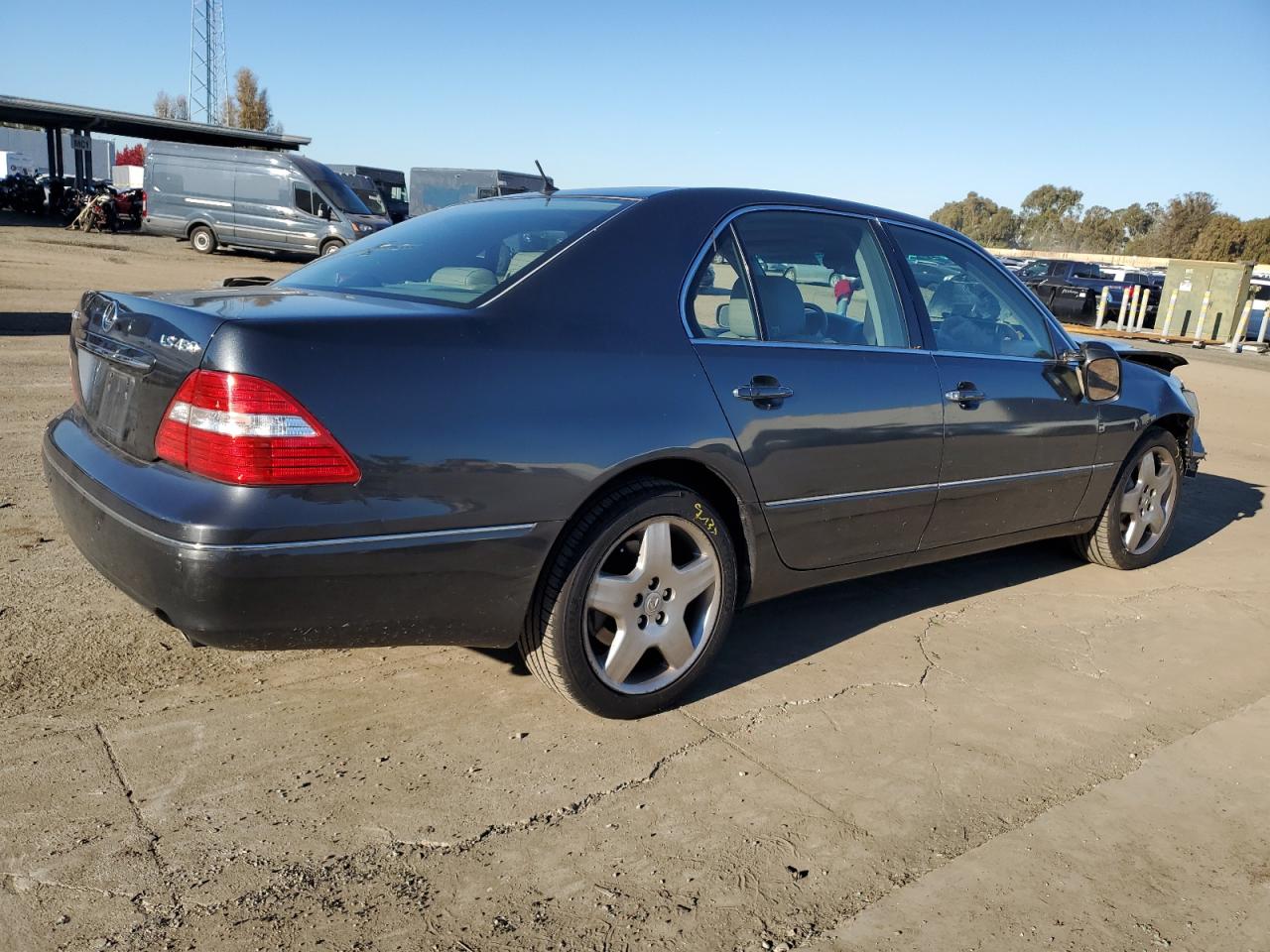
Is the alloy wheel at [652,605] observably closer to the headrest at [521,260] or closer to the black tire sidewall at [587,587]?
the black tire sidewall at [587,587]

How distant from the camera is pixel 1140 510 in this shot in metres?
5.24

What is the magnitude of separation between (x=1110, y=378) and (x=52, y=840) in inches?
171

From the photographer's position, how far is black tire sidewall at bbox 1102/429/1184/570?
16.5 feet

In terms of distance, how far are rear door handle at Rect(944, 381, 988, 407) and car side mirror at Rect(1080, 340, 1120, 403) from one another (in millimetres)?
818

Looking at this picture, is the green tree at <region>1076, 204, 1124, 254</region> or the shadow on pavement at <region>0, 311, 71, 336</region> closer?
the shadow on pavement at <region>0, 311, 71, 336</region>

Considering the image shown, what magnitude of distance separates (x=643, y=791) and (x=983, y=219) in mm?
107735

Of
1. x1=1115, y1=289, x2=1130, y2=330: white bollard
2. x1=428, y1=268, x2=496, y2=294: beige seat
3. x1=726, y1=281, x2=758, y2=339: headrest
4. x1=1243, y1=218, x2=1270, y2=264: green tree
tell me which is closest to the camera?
x1=428, y1=268, x2=496, y2=294: beige seat

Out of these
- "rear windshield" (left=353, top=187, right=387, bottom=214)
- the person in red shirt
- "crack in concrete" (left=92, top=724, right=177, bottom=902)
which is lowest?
"crack in concrete" (left=92, top=724, right=177, bottom=902)

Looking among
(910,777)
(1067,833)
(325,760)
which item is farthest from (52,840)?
(1067,833)

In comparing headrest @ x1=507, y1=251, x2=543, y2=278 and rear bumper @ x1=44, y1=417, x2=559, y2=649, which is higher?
headrest @ x1=507, y1=251, x2=543, y2=278

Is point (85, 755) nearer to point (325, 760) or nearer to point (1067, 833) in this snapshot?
point (325, 760)

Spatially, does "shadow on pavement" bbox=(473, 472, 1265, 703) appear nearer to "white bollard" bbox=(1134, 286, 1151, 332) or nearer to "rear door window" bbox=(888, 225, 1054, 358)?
"rear door window" bbox=(888, 225, 1054, 358)

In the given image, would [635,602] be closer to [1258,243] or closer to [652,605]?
[652,605]

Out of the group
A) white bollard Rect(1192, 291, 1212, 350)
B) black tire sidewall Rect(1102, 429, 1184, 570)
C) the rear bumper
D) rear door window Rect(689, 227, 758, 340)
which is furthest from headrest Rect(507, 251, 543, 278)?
white bollard Rect(1192, 291, 1212, 350)
